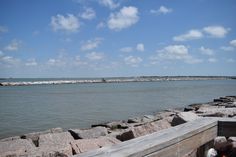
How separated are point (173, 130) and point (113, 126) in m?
10.8

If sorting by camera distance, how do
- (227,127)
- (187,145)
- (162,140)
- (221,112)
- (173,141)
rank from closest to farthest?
1. (162,140)
2. (173,141)
3. (187,145)
4. (227,127)
5. (221,112)

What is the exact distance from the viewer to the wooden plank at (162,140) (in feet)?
6.68

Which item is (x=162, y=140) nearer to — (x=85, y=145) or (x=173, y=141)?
(x=173, y=141)

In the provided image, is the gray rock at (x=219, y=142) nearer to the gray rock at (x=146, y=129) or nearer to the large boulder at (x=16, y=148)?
the gray rock at (x=146, y=129)

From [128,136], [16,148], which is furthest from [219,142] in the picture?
[16,148]

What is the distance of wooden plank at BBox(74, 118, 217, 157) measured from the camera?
204 centimetres

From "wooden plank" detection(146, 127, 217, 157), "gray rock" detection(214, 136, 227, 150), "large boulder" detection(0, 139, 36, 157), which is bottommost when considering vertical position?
"large boulder" detection(0, 139, 36, 157)

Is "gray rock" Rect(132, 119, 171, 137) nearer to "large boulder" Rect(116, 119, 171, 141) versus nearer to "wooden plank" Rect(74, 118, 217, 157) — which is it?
"large boulder" Rect(116, 119, 171, 141)

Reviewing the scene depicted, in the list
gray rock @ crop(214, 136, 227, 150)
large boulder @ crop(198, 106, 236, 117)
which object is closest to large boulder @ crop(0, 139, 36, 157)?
gray rock @ crop(214, 136, 227, 150)

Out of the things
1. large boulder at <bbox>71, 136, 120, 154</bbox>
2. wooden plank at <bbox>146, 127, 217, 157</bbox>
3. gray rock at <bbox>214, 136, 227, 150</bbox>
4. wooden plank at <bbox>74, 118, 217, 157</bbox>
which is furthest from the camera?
large boulder at <bbox>71, 136, 120, 154</bbox>

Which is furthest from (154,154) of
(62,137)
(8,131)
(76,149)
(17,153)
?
(8,131)

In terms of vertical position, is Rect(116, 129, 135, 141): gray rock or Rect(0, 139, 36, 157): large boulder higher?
Rect(116, 129, 135, 141): gray rock

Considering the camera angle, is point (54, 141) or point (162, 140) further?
point (54, 141)

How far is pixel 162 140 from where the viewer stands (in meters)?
2.39
